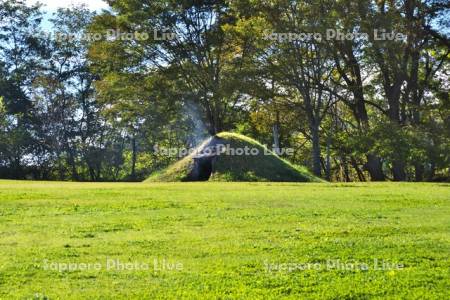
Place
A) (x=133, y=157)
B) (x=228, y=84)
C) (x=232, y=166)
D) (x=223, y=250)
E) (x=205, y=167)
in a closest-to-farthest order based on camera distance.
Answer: (x=223, y=250) < (x=232, y=166) < (x=205, y=167) < (x=228, y=84) < (x=133, y=157)

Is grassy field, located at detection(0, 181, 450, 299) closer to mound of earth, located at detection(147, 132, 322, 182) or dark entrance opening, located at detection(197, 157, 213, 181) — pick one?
mound of earth, located at detection(147, 132, 322, 182)

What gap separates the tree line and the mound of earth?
211 inches

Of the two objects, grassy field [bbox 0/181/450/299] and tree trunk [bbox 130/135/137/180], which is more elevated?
tree trunk [bbox 130/135/137/180]

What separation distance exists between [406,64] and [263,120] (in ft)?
37.4

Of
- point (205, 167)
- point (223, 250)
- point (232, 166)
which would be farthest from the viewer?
point (205, 167)

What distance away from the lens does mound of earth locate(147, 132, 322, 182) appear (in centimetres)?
2528

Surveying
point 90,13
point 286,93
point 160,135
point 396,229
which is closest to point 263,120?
point 286,93

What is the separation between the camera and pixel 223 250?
8531 mm

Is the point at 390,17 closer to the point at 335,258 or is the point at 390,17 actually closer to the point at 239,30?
the point at 239,30

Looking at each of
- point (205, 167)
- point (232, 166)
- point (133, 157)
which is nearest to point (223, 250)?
point (232, 166)

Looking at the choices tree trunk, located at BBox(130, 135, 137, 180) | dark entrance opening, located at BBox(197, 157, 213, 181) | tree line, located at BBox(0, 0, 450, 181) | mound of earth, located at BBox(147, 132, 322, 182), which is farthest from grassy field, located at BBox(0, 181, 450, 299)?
tree trunk, located at BBox(130, 135, 137, 180)

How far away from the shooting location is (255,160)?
26.0 m

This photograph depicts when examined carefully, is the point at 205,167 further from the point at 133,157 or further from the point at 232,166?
the point at 133,157

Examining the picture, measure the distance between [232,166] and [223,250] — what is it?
1717 centimetres
